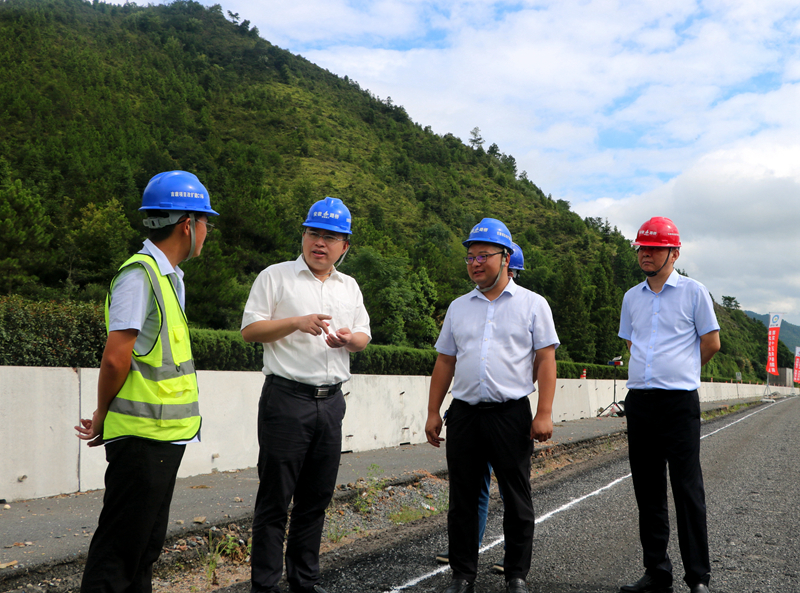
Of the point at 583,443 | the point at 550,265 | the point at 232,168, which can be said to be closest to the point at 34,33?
the point at 232,168

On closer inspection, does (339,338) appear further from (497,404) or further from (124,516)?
(124,516)

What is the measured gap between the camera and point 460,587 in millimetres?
4016

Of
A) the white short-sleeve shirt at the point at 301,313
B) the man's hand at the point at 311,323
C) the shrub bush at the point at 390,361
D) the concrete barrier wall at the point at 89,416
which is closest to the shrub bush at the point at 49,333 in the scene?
the concrete barrier wall at the point at 89,416

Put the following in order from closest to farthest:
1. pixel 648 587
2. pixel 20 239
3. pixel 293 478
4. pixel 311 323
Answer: pixel 311 323 → pixel 293 478 → pixel 648 587 → pixel 20 239

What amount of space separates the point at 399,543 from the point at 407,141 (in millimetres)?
170786

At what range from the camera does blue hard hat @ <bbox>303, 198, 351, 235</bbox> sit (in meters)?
3.96

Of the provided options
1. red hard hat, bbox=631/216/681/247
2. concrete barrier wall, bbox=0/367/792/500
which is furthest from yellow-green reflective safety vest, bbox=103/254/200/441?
concrete barrier wall, bbox=0/367/792/500

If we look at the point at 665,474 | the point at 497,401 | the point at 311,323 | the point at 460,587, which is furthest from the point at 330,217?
the point at 665,474

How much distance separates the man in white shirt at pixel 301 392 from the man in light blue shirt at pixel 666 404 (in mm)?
1934

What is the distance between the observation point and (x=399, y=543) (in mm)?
5500

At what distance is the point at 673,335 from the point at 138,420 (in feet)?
11.0

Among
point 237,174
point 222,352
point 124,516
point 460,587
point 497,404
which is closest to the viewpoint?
point 124,516

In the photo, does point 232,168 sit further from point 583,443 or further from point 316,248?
point 316,248

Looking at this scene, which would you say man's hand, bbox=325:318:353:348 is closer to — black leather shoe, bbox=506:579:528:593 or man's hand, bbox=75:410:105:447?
man's hand, bbox=75:410:105:447
